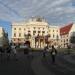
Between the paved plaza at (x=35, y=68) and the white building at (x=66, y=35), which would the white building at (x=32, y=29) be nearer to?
the white building at (x=66, y=35)

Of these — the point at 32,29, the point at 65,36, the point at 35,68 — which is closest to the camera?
the point at 35,68

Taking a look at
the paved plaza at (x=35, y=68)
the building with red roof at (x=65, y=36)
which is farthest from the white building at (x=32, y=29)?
the paved plaza at (x=35, y=68)

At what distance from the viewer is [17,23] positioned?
193 metres

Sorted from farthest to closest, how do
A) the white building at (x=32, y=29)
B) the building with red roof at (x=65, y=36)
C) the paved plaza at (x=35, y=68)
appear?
the white building at (x=32, y=29), the building with red roof at (x=65, y=36), the paved plaza at (x=35, y=68)

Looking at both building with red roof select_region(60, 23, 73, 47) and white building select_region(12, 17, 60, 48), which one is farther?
white building select_region(12, 17, 60, 48)

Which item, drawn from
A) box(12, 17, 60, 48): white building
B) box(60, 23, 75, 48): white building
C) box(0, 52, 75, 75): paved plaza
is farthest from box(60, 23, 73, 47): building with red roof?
box(0, 52, 75, 75): paved plaza

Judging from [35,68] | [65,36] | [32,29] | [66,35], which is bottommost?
[35,68]

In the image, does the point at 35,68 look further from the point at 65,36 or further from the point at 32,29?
the point at 32,29

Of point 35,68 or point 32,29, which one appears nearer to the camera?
point 35,68

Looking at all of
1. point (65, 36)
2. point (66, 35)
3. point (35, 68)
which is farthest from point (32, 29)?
point (35, 68)

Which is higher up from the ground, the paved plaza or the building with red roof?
the building with red roof

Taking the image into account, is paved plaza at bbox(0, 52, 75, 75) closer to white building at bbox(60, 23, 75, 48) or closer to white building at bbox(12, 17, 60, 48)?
white building at bbox(60, 23, 75, 48)

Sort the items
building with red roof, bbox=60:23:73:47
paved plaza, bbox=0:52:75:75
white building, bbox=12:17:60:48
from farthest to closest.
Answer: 1. white building, bbox=12:17:60:48
2. building with red roof, bbox=60:23:73:47
3. paved plaza, bbox=0:52:75:75

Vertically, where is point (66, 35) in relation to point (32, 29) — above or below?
below
